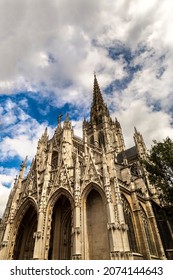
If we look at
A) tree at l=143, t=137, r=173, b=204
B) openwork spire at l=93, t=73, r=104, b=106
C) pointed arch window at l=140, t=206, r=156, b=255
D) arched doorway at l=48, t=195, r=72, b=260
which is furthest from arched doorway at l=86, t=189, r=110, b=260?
openwork spire at l=93, t=73, r=104, b=106

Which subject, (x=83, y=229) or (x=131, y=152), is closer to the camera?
(x=83, y=229)

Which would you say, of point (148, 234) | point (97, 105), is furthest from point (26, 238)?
point (97, 105)

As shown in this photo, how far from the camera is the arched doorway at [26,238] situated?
14438mm

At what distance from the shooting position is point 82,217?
1209 centimetres

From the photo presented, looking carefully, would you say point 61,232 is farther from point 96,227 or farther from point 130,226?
point 130,226

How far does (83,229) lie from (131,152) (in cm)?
2154

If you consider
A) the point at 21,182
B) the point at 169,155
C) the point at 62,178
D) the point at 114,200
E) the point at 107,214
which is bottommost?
the point at 107,214

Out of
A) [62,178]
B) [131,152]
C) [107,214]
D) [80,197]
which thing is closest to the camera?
[107,214]

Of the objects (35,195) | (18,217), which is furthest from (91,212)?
(18,217)

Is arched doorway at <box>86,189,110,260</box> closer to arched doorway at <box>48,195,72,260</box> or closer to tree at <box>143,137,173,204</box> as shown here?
arched doorway at <box>48,195,72,260</box>

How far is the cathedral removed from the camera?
11.2m

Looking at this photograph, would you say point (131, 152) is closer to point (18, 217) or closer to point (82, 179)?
point (82, 179)

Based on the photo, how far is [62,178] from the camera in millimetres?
14672

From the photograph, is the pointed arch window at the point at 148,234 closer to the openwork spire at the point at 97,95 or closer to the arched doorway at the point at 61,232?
the arched doorway at the point at 61,232
